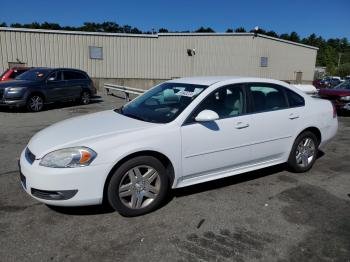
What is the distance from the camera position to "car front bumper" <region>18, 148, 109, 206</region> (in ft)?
10.4

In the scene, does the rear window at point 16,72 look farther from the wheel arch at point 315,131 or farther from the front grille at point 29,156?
the wheel arch at point 315,131

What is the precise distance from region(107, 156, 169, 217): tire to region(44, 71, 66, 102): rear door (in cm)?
986

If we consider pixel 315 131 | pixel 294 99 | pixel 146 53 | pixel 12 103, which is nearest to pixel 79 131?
pixel 294 99

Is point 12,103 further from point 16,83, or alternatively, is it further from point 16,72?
point 16,72

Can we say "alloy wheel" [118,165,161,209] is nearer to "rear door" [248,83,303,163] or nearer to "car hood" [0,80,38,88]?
"rear door" [248,83,303,163]

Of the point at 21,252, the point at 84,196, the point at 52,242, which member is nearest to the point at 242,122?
the point at 84,196

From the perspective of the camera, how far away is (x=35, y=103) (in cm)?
1170

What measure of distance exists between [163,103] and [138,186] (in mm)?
1340

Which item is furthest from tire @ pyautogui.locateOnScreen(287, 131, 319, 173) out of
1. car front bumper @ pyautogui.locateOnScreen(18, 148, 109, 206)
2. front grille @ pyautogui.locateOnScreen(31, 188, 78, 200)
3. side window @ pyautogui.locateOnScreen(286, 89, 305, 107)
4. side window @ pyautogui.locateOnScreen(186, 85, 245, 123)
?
front grille @ pyautogui.locateOnScreen(31, 188, 78, 200)

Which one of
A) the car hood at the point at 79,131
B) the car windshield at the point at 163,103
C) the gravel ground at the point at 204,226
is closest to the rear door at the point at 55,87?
the gravel ground at the point at 204,226

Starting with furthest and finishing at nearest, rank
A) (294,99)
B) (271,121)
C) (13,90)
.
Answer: (13,90) → (294,99) → (271,121)

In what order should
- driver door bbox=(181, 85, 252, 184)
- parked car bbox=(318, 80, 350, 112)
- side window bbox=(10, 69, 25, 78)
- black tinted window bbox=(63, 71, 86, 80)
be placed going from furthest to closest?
black tinted window bbox=(63, 71, 86, 80)
side window bbox=(10, 69, 25, 78)
parked car bbox=(318, 80, 350, 112)
driver door bbox=(181, 85, 252, 184)

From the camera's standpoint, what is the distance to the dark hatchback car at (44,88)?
11.2 m

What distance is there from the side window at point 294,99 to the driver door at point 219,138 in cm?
95
